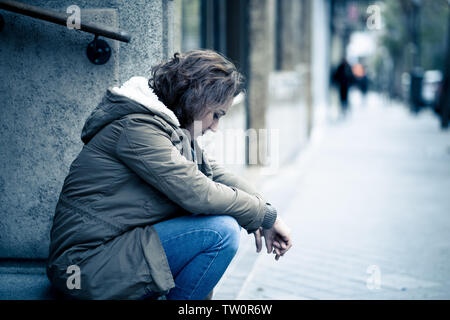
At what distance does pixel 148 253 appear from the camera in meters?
2.50

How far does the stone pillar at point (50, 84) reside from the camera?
123 inches

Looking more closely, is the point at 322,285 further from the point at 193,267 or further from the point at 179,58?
the point at 179,58

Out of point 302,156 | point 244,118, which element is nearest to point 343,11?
point 302,156

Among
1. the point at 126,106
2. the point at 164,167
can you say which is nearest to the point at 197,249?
the point at 164,167

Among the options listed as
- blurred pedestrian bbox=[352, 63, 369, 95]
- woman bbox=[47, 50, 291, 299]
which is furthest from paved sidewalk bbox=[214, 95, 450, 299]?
blurred pedestrian bbox=[352, 63, 369, 95]

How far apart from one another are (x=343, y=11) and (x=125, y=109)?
2695cm

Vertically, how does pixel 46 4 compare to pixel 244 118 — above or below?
above

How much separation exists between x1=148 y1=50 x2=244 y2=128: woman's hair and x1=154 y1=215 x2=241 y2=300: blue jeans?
47 cm

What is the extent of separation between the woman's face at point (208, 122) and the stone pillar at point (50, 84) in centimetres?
52

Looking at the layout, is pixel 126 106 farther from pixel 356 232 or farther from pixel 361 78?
pixel 361 78

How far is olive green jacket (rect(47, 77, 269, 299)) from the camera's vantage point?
245 centimetres

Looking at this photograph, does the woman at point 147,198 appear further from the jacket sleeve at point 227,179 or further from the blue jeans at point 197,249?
the jacket sleeve at point 227,179

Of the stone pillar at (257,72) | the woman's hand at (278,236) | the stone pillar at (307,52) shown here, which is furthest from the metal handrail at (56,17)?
the stone pillar at (307,52)

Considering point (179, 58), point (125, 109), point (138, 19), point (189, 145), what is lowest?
point (189, 145)
